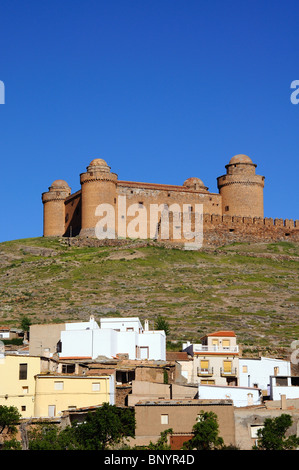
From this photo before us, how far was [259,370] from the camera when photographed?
4484 cm

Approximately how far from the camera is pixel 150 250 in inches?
3221

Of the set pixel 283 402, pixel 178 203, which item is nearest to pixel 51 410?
pixel 283 402

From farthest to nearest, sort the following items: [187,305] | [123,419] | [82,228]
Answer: [82,228] → [187,305] → [123,419]

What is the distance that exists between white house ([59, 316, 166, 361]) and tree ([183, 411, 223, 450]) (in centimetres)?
1215

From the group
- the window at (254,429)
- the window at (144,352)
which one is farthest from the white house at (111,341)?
the window at (254,429)

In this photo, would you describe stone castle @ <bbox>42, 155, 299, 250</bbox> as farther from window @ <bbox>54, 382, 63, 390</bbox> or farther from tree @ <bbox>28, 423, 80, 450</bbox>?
tree @ <bbox>28, 423, 80, 450</bbox>

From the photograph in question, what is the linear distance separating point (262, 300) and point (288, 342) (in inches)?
506

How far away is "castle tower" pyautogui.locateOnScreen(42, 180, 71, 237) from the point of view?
308ft

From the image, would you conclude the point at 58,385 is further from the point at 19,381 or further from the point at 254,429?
the point at 254,429

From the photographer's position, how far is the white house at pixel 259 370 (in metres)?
44.4

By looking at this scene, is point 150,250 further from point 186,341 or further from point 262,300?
point 186,341

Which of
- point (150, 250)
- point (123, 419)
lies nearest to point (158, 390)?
point (123, 419)

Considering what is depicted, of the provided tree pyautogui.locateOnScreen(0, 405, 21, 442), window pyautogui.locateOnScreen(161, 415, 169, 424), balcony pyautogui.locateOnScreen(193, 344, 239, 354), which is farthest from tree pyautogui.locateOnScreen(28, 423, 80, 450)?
balcony pyautogui.locateOnScreen(193, 344, 239, 354)

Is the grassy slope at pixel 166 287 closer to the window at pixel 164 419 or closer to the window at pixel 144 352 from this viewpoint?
the window at pixel 144 352
